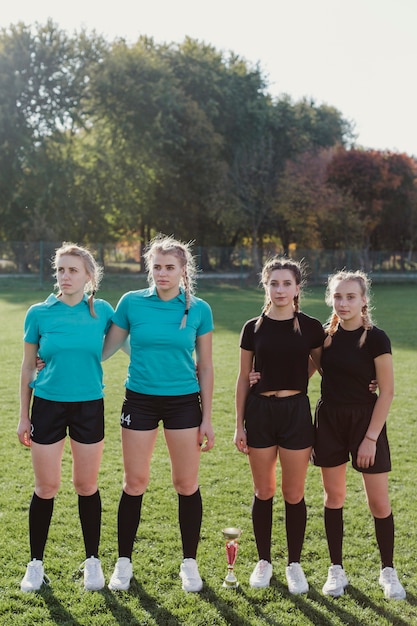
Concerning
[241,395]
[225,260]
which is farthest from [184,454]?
[225,260]

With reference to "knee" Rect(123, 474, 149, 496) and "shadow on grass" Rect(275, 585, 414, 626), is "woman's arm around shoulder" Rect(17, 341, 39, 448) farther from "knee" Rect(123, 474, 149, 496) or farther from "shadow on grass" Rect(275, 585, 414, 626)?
"shadow on grass" Rect(275, 585, 414, 626)

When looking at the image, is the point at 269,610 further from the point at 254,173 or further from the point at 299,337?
the point at 254,173

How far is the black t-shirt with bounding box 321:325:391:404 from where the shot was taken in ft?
11.0

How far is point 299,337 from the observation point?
340cm

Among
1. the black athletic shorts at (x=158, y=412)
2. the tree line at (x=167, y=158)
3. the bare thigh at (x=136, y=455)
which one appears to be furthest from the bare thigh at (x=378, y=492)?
the tree line at (x=167, y=158)

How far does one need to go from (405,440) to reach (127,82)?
26062mm

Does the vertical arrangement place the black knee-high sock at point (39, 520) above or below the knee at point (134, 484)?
below

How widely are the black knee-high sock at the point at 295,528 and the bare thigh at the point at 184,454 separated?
0.57m

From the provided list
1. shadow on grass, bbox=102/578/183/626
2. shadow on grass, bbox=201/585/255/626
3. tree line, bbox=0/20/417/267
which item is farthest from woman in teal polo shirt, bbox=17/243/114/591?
tree line, bbox=0/20/417/267

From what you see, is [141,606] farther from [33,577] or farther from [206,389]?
[206,389]

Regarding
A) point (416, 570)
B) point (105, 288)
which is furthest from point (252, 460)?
point (105, 288)

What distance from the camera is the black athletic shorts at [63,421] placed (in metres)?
3.35

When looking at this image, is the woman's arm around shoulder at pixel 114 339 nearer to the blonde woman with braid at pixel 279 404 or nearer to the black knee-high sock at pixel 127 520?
the blonde woman with braid at pixel 279 404

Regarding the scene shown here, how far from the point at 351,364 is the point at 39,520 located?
1898 millimetres
